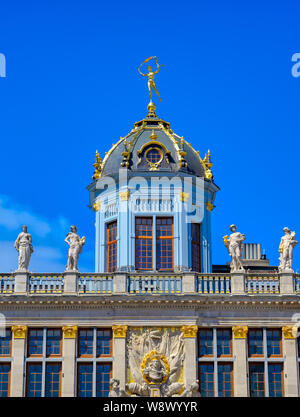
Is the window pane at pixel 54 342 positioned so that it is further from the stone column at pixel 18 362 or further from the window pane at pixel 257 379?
the window pane at pixel 257 379

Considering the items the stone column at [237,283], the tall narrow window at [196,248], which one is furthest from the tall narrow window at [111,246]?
the stone column at [237,283]

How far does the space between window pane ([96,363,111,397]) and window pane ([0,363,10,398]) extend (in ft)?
14.0

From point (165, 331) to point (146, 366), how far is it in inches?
76.4

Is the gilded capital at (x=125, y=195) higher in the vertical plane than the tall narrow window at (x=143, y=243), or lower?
higher

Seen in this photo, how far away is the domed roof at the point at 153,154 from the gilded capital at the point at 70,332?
919 centimetres

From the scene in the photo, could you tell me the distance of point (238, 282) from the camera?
48.5 metres

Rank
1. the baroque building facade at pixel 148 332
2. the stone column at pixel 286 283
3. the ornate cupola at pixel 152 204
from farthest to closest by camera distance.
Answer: the ornate cupola at pixel 152 204, the stone column at pixel 286 283, the baroque building facade at pixel 148 332

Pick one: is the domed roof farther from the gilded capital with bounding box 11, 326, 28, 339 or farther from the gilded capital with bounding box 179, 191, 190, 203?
the gilded capital with bounding box 11, 326, 28, 339

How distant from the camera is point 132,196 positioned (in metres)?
51.8

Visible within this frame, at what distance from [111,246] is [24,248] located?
5259 millimetres

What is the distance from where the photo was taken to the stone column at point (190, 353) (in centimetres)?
4684

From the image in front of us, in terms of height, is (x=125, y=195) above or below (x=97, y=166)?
below

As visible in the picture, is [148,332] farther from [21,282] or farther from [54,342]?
[21,282]

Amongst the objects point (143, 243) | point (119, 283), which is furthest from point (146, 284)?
point (143, 243)
